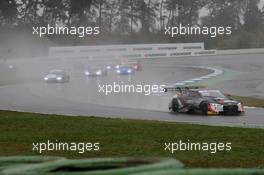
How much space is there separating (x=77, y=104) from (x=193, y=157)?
641 inches

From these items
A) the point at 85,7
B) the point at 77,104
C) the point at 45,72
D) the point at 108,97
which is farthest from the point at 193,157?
the point at 45,72

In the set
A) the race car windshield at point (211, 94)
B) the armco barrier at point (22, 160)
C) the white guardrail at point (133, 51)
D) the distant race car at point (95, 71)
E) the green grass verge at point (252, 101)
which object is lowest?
the green grass verge at point (252, 101)

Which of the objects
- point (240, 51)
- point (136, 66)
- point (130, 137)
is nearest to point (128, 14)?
point (136, 66)

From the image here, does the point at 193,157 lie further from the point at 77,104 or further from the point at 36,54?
the point at 36,54

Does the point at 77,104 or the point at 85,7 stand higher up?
the point at 85,7

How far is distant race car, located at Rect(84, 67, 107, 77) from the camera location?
43.3 metres

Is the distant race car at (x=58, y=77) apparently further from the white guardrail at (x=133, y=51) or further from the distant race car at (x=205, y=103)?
the distant race car at (x=205, y=103)

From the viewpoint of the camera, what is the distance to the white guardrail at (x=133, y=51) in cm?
4191

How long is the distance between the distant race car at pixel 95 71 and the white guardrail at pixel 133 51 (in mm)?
811

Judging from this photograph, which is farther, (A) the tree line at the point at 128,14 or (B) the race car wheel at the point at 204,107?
(A) the tree line at the point at 128,14

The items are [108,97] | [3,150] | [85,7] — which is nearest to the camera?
[3,150]

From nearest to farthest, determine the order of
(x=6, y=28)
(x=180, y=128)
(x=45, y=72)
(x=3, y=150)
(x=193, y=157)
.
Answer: (x=193, y=157), (x=3, y=150), (x=180, y=128), (x=6, y=28), (x=45, y=72)

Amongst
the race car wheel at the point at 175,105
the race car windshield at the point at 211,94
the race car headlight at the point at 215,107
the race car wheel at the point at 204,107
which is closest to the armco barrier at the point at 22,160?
the race car headlight at the point at 215,107

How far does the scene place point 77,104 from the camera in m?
26.6
